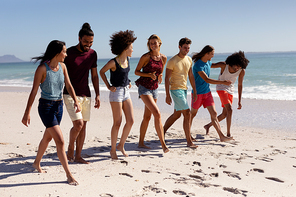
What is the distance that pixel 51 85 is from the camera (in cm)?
348

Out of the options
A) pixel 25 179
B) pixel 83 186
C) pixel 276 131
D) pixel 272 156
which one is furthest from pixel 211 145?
pixel 25 179

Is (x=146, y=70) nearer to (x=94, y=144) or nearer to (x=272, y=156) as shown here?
(x=94, y=144)

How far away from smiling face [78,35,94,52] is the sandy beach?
5.40 feet

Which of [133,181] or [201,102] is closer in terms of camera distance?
[133,181]

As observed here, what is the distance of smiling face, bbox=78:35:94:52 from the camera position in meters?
4.08

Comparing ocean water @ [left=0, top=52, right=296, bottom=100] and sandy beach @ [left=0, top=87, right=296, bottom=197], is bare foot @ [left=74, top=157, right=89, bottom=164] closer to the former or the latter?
sandy beach @ [left=0, top=87, right=296, bottom=197]

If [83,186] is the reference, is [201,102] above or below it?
above

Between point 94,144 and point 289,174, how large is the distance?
10.6 feet

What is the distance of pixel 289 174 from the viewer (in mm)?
4000

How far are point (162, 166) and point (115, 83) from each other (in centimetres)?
139

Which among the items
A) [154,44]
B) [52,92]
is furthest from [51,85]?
[154,44]

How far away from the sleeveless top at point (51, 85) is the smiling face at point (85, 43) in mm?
694

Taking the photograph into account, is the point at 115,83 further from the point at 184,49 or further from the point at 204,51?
the point at 204,51

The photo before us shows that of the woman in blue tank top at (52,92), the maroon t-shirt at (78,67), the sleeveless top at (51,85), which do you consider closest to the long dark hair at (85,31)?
the maroon t-shirt at (78,67)
